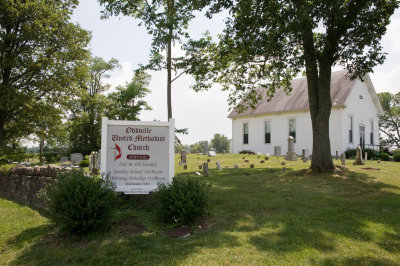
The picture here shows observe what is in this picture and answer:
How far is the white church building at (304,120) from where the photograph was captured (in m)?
24.5

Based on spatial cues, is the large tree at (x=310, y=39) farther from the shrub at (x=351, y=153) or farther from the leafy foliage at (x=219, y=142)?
the leafy foliage at (x=219, y=142)

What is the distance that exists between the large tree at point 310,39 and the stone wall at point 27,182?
5.55 meters

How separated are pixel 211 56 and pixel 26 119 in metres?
15.1

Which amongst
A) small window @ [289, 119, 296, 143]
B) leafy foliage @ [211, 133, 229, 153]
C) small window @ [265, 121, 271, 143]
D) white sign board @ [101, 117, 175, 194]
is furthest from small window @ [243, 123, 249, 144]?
leafy foliage @ [211, 133, 229, 153]

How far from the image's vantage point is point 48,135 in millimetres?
23078

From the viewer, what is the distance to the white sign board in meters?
6.89

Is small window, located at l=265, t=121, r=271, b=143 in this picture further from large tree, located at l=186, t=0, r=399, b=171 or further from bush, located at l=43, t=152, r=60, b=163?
bush, located at l=43, t=152, r=60, b=163

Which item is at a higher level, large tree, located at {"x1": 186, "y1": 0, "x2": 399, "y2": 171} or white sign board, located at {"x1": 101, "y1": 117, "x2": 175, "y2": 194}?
large tree, located at {"x1": 186, "y1": 0, "x2": 399, "y2": 171}

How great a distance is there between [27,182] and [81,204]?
16.1 feet

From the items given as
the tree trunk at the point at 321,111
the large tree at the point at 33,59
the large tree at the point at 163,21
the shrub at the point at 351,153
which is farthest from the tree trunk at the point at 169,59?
the shrub at the point at 351,153

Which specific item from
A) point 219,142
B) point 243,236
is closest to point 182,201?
point 243,236

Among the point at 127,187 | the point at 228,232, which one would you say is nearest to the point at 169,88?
the point at 127,187

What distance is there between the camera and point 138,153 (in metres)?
7.00

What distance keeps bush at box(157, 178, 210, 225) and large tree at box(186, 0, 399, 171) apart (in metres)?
5.11
